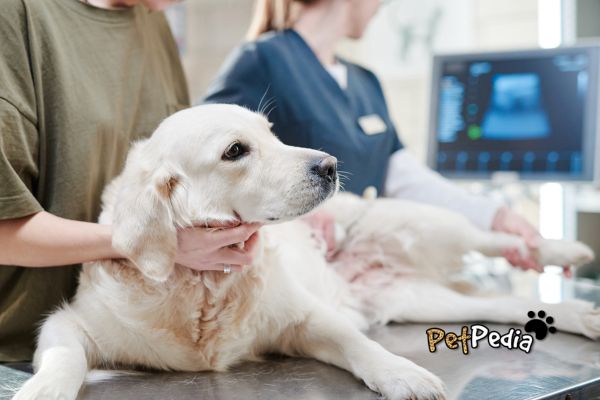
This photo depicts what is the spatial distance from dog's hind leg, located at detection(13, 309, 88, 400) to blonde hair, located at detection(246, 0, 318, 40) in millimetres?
1043

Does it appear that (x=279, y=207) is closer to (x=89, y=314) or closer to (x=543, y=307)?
(x=89, y=314)

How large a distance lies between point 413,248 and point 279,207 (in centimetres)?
67

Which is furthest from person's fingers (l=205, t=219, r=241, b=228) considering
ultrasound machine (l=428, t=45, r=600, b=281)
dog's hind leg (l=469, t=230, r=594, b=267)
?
ultrasound machine (l=428, t=45, r=600, b=281)

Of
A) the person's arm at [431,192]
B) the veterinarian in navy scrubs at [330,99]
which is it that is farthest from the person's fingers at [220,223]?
the person's arm at [431,192]

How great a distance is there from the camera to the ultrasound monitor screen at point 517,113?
2.10 m

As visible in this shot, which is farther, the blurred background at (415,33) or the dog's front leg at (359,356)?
the blurred background at (415,33)

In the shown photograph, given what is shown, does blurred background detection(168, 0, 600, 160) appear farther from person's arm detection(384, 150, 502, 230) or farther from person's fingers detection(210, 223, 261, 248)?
person's fingers detection(210, 223, 261, 248)

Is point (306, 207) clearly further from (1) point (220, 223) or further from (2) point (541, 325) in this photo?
(2) point (541, 325)

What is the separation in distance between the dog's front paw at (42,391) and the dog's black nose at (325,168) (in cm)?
48

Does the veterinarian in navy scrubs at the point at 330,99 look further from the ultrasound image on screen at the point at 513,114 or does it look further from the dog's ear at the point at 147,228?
→ the dog's ear at the point at 147,228

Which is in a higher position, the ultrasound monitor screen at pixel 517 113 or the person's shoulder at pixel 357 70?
the person's shoulder at pixel 357 70

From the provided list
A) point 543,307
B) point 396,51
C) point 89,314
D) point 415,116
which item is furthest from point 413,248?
point 396,51

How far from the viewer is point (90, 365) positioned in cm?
100

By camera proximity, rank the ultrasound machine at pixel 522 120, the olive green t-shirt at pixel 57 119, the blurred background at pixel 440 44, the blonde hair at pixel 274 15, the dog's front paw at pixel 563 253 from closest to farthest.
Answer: the olive green t-shirt at pixel 57 119 → the dog's front paw at pixel 563 253 → the blonde hair at pixel 274 15 → the ultrasound machine at pixel 522 120 → the blurred background at pixel 440 44
